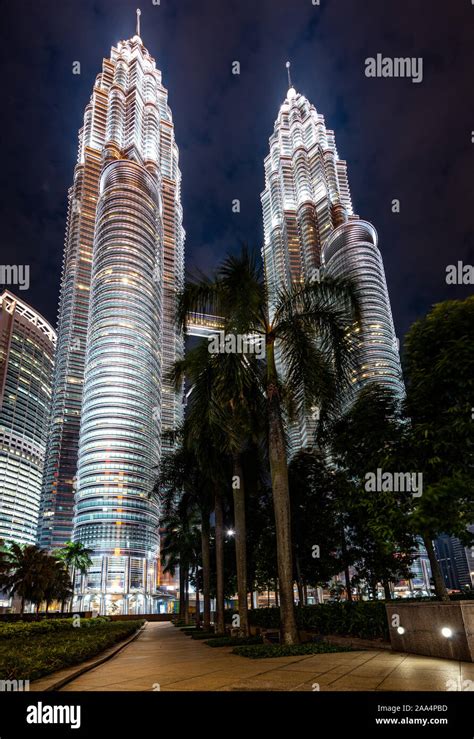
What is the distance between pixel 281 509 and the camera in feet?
42.6

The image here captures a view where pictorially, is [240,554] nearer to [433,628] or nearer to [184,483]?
[184,483]

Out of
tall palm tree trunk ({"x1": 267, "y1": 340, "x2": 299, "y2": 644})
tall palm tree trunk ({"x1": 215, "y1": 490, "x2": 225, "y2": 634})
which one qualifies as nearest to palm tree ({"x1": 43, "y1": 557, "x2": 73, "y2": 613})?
tall palm tree trunk ({"x1": 215, "y1": 490, "x2": 225, "y2": 634})

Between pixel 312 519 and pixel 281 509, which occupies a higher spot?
pixel 312 519

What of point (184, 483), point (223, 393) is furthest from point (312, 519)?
point (223, 393)

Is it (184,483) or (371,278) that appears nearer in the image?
(184,483)

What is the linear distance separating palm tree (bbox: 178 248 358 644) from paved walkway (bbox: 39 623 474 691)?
3.96 m

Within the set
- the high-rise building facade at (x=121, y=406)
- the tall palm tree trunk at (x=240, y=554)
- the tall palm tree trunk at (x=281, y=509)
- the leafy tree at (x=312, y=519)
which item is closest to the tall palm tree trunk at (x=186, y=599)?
the leafy tree at (x=312, y=519)

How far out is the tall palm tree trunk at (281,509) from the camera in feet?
40.2

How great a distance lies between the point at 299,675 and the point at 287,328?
9.29m

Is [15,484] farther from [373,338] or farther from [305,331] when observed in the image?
[305,331]

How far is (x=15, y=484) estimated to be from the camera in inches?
7318

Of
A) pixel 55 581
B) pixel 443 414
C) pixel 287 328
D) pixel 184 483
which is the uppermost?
pixel 287 328
